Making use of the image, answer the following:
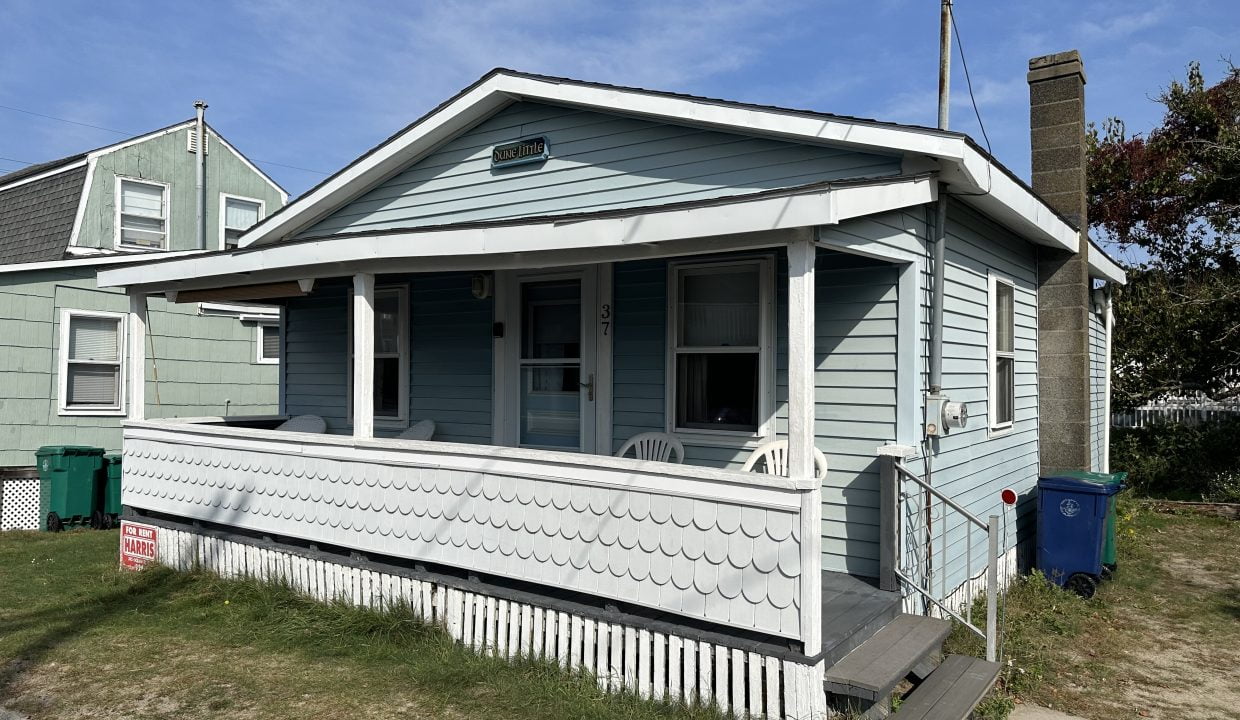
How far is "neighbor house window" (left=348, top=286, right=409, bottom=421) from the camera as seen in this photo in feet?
28.9

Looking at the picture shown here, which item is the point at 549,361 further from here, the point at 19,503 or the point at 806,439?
the point at 19,503

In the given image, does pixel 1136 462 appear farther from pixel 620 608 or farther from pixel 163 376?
pixel 163 376

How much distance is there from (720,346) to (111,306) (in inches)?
365

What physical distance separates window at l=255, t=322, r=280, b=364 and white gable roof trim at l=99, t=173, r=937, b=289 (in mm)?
5954

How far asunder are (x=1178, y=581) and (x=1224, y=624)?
1.43m

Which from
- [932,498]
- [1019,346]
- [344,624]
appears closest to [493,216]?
[344,624]

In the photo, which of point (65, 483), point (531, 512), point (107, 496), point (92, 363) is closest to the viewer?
point (531, 512)

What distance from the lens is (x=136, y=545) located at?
8.33 m

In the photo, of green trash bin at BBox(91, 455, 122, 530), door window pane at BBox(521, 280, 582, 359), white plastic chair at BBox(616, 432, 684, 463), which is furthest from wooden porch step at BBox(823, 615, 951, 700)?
green trash bin at BBox(91, 455, 122, 530)

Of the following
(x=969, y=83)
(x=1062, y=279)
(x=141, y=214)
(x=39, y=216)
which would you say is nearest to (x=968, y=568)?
(x=1062, y=279)

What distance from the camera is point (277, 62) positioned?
19109mm

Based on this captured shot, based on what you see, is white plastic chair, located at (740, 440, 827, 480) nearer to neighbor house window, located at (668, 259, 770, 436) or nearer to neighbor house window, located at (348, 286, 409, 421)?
neighbor house window, located at (668, 259, 770, 436)

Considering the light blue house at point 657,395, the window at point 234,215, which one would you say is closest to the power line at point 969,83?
the light blue house at point 657,395

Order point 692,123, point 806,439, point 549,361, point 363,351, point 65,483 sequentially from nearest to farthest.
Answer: point 806,439
point 363,351
point 692,123
point 549,361
point 65,483
